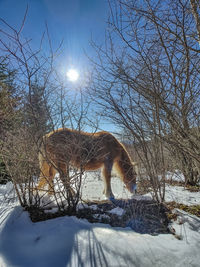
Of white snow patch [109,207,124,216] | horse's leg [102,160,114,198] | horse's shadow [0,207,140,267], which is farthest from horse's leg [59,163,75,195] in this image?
horse's leg [102,160,114,198]

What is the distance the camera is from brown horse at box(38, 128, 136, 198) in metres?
2.37

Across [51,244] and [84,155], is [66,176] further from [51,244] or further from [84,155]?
[51,244]

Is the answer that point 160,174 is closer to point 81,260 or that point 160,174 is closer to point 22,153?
point 81,260

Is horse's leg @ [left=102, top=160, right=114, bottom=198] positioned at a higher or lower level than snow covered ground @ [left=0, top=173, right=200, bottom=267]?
higher

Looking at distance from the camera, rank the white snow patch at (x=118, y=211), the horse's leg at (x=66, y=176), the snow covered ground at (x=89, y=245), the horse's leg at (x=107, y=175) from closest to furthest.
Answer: the snow covered ground at (x=89, y=245), the horse's leg at (x=66, y=176), the white snow patch at (x=118, y=211), the horse's leg at (x=107, y=175)

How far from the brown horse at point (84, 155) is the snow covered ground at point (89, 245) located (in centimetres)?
67

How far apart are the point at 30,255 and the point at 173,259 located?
51.5 inches

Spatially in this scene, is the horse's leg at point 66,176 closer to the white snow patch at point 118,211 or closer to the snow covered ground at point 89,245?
the snow covered ground at point 89,245

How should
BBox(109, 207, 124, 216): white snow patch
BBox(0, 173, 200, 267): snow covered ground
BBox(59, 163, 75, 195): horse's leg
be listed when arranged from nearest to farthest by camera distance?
BBox(0, 173, 200, 267): snow covered ground, BBox(59, 163, 75, 195): horse's leg, BBox(109, 207, 124, 216): white snow patch

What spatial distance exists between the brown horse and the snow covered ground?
0.67m

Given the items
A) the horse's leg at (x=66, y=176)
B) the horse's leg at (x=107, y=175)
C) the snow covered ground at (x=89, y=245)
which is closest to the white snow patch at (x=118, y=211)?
the snow covered ground at (x=89, y=245)

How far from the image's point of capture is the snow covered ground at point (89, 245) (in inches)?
51.4

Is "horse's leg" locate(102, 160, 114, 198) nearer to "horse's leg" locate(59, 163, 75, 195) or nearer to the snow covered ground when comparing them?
"horse's leg" locate(59, 163, 75, 195)

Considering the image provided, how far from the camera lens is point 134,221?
2125mm
